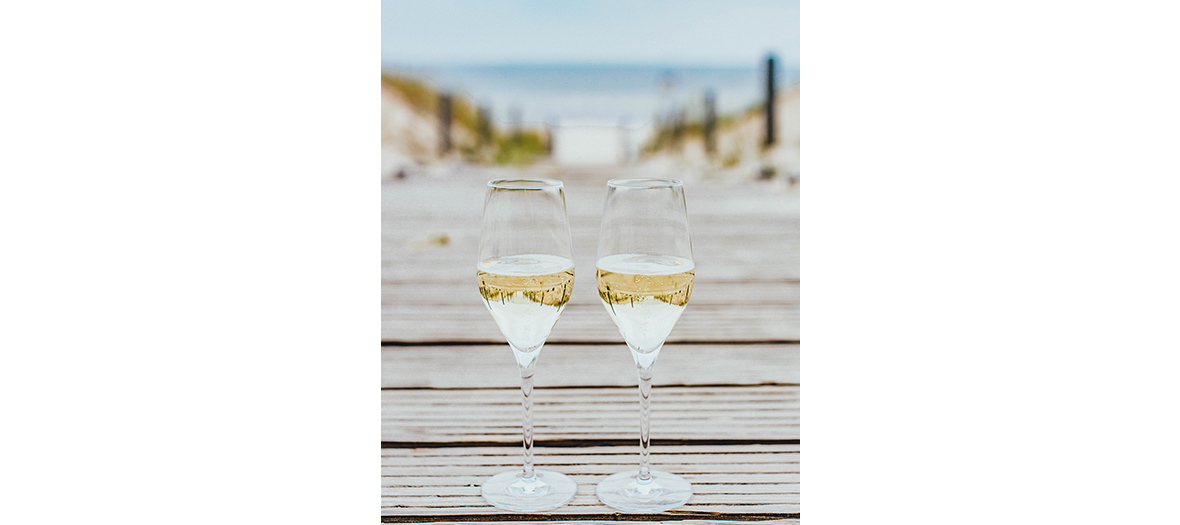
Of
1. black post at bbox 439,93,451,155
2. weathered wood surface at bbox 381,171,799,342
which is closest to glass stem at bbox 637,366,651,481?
weathered wood surface at bbox 381,171,799,342

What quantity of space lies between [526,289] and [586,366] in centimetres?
36

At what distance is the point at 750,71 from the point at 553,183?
52.9 feet

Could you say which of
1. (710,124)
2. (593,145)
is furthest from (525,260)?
(593,145)

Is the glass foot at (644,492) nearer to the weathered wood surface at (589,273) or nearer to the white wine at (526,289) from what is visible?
the white wine at (526,289)

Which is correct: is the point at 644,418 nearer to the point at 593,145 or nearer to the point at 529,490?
the point at 529,490

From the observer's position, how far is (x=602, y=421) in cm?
86

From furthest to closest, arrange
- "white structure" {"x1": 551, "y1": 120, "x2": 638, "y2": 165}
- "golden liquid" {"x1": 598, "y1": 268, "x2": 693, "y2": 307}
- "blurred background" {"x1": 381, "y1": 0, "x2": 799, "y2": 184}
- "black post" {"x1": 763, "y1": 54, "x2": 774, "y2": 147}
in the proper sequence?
"white structure" {"x1": 551, "y1": 120, "x2": 638, "y2": 165}
"blurred background" {"x1": 381, "y1": 0, "x2": 799, "y2": 184}
"black post" {"x1": 763, "y1": 54, "x2": 774, "y2": 147}
"golden liquid" {"x1": 598, "y1": 268, "x2": 693, "y2": 307}

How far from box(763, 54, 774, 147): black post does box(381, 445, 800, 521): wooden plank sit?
15.0ft

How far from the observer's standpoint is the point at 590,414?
875 mm

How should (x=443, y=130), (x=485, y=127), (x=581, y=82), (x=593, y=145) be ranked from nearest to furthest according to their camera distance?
(x=443, y=130)
(x=593, y=145)
(x=485, y=127)
(x=581, y=82)

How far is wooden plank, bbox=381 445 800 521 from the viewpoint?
2.27 feet

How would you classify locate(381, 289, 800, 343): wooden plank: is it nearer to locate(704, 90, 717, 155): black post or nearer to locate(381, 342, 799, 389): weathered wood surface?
locate(381, 342, 799, 389): weathered wood surface

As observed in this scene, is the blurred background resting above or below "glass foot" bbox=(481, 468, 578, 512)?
above

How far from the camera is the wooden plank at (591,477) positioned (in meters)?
0.69
